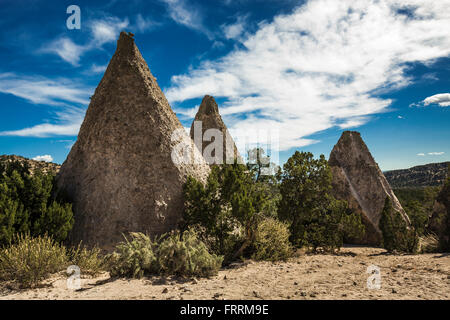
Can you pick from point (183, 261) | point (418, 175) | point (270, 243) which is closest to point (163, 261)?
point (183, 261)

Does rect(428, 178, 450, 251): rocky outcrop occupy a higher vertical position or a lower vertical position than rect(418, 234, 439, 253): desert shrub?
higher

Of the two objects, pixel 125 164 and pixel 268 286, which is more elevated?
pixel 125 164

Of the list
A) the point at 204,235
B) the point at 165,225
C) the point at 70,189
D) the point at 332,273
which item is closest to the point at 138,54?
the point at 70,189

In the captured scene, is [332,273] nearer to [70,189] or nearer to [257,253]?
[257,253]

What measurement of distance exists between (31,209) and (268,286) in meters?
5.78

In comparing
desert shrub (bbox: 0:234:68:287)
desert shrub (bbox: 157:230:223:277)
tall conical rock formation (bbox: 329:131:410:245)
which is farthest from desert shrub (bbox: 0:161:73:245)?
→ tall conical rock formation (bbox: 329:131:410:245)

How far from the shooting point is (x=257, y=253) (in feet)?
24.3

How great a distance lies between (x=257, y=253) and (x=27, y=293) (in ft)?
17.1

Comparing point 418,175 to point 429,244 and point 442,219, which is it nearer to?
point 429,244

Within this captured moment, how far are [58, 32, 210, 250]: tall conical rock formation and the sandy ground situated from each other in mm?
1716

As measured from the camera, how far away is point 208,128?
15.4 metres

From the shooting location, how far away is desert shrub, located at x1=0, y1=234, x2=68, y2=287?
5.01 meters

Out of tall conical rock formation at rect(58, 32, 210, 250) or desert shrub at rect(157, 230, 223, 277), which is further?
tall conical rock formation at rect(58, 32, 210, 250)

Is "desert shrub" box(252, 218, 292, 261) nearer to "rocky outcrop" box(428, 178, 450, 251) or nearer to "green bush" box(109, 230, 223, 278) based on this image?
"green bush" box(109, 230, 223, 278)
